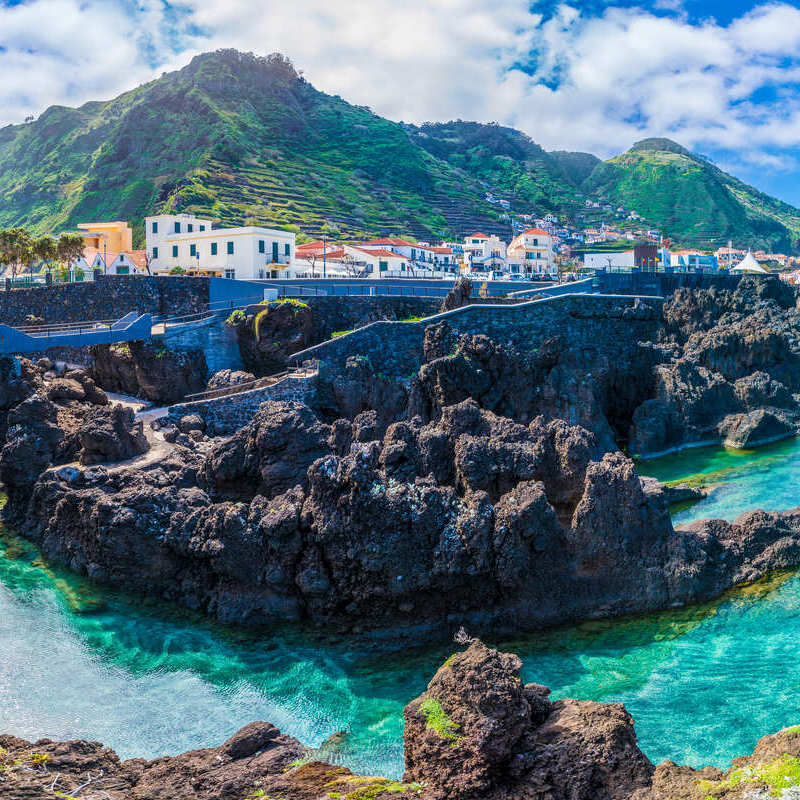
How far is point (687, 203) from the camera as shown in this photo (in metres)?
146

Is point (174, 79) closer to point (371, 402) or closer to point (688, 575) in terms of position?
point (371, 402)

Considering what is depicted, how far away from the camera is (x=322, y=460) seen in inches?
758

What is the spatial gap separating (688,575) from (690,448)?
19385mm

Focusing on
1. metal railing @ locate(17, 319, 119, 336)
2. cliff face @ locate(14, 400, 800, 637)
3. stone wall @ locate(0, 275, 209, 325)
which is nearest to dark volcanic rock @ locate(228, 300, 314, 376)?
stone wall @ locate(0, 275, 209, 325)

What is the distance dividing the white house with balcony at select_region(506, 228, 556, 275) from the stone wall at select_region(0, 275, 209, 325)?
152 feet

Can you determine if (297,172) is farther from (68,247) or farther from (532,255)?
(68,247)

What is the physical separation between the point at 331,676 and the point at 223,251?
135ft

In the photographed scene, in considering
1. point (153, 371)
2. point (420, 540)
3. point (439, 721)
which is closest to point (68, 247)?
point (153, 371)

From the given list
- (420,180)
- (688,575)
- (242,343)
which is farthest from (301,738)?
(420,180)

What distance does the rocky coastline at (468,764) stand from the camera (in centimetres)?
971

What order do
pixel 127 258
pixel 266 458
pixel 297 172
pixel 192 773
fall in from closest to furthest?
pixel 192 773 → pixel 266 458 → pixel 127 258 → pixel 297 172

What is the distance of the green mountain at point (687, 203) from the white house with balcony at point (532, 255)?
181ft

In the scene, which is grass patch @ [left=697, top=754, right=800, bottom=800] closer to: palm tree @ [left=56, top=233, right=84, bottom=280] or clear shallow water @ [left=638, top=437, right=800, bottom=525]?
clear shallow water @ [left=638, top=437, right=800, bottom=525]

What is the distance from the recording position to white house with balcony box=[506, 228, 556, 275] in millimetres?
81500
